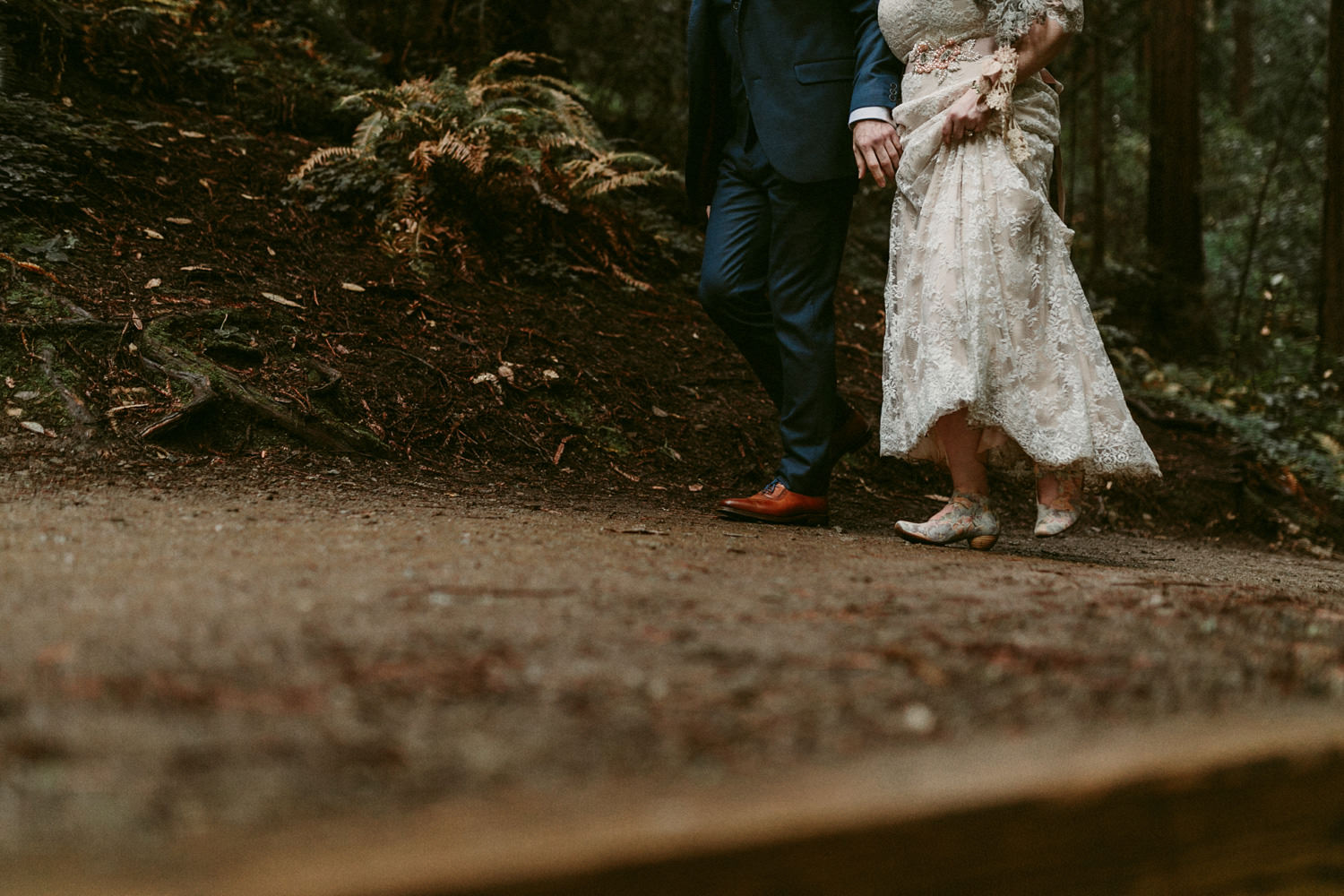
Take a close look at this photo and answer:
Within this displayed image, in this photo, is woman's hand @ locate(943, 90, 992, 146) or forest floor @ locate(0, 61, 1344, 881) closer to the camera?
forest floor @ locate(0, 61, 1344, 881)

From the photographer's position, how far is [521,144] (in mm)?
5633

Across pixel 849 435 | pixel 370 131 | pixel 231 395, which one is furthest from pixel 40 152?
pixel 849 435

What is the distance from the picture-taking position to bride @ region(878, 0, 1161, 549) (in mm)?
2828

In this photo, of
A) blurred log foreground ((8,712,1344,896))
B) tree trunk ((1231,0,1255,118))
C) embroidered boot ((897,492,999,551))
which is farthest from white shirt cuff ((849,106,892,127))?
tree trunk ((1231,0,1255,118))

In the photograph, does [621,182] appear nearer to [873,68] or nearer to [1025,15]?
[873,68]

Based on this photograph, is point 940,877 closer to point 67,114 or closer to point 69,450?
point 69,450

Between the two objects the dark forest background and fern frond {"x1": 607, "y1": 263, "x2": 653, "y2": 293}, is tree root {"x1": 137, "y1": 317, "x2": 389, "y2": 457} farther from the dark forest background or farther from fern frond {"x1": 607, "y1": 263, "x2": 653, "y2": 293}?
fern frond {"x1": 607, "y1": 263, "x2": 653, "y2": 293}

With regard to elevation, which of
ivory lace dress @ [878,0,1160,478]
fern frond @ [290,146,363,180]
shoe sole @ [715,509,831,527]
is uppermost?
fern frond @ [290,146,363,180]

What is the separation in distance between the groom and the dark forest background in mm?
2030

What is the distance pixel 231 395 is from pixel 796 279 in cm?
225

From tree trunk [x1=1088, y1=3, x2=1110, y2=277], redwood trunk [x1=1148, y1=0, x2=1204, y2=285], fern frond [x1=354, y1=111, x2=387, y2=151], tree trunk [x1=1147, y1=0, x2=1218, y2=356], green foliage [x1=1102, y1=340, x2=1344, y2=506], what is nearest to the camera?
fern frond [x1=354, y1=111, x2=387, y2=151]

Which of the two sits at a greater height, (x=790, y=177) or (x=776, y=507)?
(x=790, y=177)

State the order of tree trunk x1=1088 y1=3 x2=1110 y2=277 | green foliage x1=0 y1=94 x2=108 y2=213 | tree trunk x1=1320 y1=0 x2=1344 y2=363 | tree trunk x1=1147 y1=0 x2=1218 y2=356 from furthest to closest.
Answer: tree trunk x1=1088 y1=3 x2=1110 y2=277, tree trunk x1=1147 y1=0 x2=1218 y2=356, tree trunk x1=1320 y1=0 x2=1344 y2=363, green foliage x1=0 y1=94 x2=108 y2=213

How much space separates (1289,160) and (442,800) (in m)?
18.0
